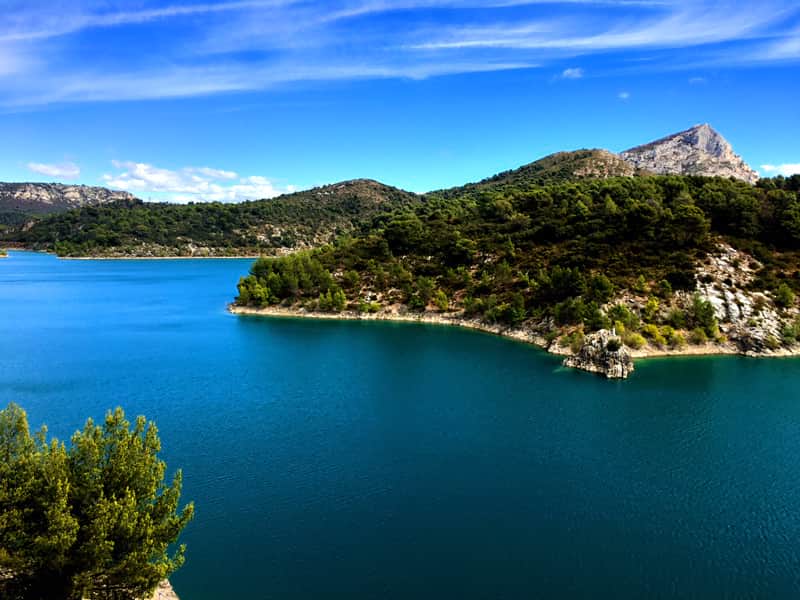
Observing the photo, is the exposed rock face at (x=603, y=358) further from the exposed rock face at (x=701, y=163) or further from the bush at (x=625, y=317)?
the exposed rock face at (x=701, y=163)

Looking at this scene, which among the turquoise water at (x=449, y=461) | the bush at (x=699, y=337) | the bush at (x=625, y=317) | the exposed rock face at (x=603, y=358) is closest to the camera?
the turquoise water at (x=449, y=461)

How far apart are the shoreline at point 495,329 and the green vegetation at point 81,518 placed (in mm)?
50832

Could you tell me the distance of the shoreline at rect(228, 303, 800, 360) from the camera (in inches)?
2418

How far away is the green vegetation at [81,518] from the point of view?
54.5ft

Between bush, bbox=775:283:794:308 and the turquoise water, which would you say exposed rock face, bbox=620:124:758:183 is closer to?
bush, bbox=775:283:794:308

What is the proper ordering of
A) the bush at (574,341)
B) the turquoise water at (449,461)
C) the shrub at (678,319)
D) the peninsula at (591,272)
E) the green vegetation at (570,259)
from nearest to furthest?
the turquoise water at (449,461), the bush at (574,341), the peninsula at (591,272), the shrub at (678,319), the green vegetation at (570,259)

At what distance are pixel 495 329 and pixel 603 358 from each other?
819 inches

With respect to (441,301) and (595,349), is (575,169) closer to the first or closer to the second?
(441,301)

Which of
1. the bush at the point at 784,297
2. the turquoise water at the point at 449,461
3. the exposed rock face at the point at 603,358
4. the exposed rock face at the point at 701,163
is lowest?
the turquoise water at the point at 449,461

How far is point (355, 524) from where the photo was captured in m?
26.3

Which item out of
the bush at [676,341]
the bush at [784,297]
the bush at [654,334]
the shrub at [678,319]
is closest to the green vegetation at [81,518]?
the bush at [654,334]

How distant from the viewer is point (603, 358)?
5509cm

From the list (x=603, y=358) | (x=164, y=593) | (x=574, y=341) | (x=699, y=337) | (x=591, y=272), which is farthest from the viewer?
(x=591, y=272)

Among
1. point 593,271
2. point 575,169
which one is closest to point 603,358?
point 593,271
